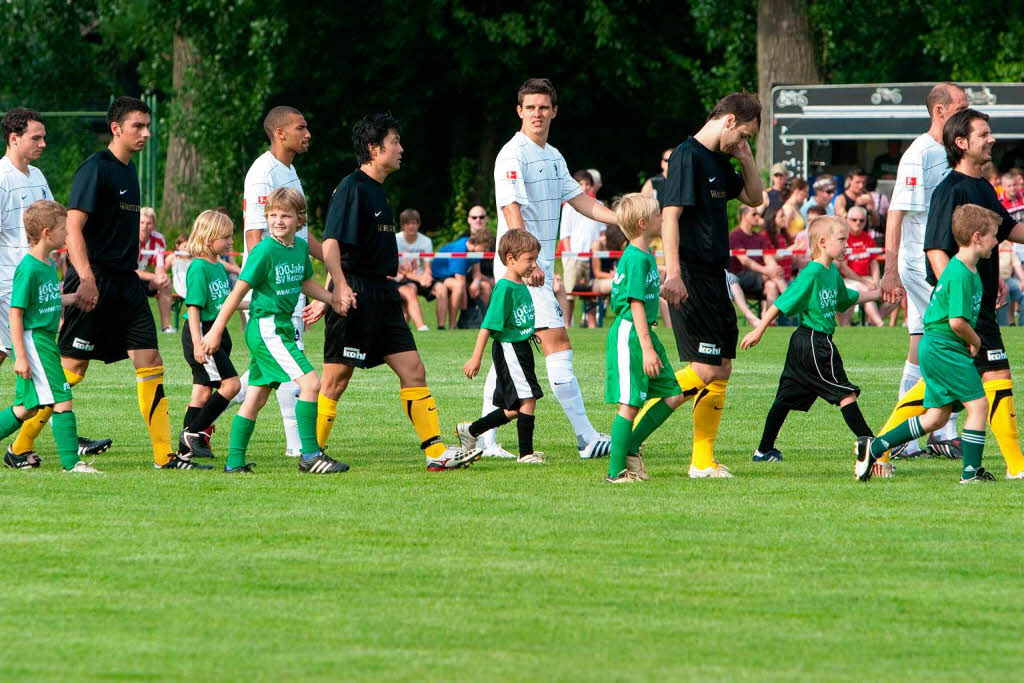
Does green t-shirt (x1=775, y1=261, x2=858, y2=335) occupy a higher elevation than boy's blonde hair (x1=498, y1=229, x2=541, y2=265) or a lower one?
lower

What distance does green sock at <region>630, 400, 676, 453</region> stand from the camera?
884 centimetres

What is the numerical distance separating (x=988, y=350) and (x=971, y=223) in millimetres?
749

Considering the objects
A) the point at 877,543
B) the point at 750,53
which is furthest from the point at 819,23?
the point at 877,543

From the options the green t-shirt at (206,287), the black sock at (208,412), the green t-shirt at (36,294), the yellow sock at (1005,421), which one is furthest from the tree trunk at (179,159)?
the yellow sock at (1005,421)

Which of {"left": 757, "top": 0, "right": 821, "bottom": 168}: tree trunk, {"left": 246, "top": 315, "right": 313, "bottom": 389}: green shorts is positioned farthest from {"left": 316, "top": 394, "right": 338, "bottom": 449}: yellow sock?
{"left": 757, "top": 0, "right": 821, "bottom": 168}: tree trunk

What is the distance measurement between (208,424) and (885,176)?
21077 mm

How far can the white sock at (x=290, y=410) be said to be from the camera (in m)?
9.88

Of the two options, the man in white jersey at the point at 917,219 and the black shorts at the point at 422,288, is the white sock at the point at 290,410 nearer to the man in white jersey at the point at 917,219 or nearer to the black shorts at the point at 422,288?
the man in white jersey at the point at 917,219

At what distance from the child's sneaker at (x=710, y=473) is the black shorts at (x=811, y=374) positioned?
954 millimetres

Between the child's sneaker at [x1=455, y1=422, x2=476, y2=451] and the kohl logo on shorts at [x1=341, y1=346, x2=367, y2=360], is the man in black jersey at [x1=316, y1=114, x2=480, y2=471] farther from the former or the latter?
the child's sneaker at [x1=455, y1=422, x2=476, y2=451]

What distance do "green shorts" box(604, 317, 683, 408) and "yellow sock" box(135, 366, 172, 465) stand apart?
2.48 metres

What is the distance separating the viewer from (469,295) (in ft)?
73.2

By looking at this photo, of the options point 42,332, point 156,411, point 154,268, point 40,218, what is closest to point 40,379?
point 42,332

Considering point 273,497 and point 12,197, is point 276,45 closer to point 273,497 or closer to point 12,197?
point 12,197
